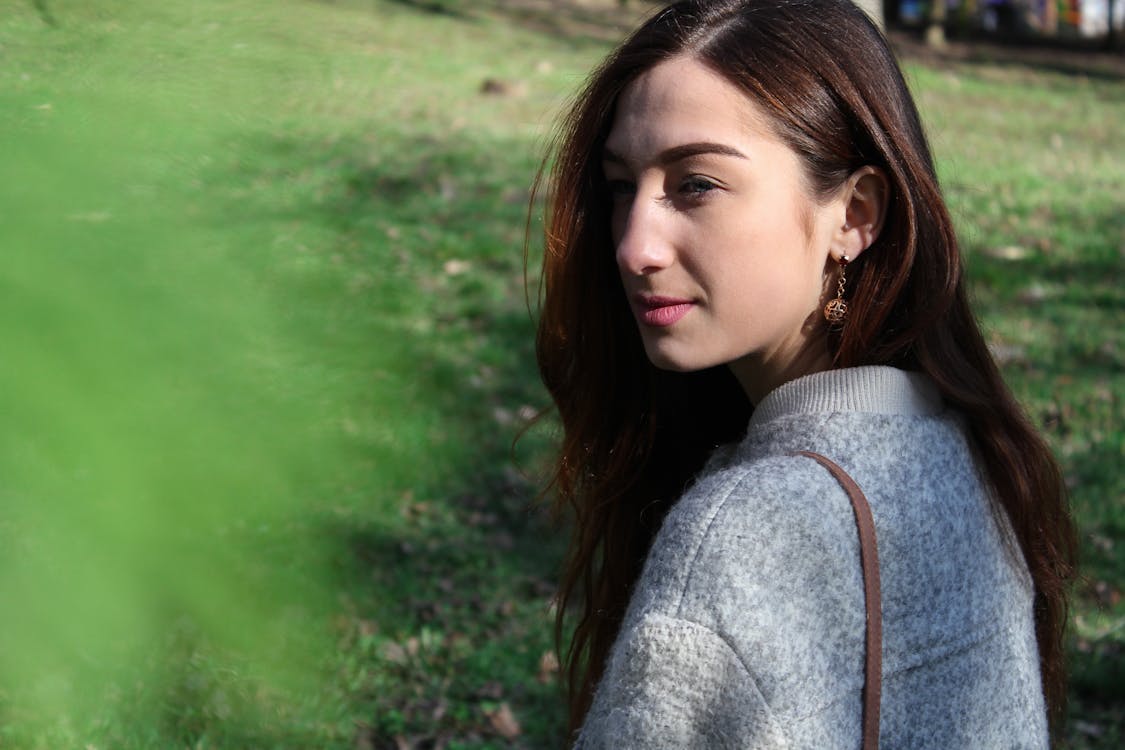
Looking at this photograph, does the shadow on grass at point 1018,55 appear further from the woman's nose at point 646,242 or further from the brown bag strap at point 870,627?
the brown bag strap at point 870,627

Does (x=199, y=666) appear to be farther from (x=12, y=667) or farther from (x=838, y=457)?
(x=838, y=457)

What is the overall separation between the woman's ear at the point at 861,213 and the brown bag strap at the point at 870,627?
1.54ft

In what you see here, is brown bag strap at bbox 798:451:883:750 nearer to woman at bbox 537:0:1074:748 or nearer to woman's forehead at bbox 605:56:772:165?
woman at bbox 537:0:1074:748

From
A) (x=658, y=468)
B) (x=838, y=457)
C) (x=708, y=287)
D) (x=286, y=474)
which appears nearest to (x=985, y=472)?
(x=838, y=457)

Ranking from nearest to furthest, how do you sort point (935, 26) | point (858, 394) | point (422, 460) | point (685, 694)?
point (685, 694)
point (858, 394)
point (422, 460)
point (935, 26)

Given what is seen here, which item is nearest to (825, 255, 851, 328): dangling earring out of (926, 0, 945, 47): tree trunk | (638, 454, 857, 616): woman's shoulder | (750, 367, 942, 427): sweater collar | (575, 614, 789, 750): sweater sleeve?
(750, 367, 942, 427): sweater collar

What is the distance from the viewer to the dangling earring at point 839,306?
181cm

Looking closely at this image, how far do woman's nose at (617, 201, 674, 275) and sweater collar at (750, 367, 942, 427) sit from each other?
0.25 m

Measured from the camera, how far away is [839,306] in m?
1.81

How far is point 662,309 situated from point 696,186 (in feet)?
0.60

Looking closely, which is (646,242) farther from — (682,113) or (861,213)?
(861,213)

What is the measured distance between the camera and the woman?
142 centimetres

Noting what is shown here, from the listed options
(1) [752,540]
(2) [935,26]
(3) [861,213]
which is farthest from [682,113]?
(2) [935,26]

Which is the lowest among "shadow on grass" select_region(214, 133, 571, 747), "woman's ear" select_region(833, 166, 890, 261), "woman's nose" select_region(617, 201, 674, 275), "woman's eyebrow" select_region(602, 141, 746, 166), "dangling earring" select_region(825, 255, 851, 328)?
"shadow on grass" select_region(214, 133, 571, 747)
